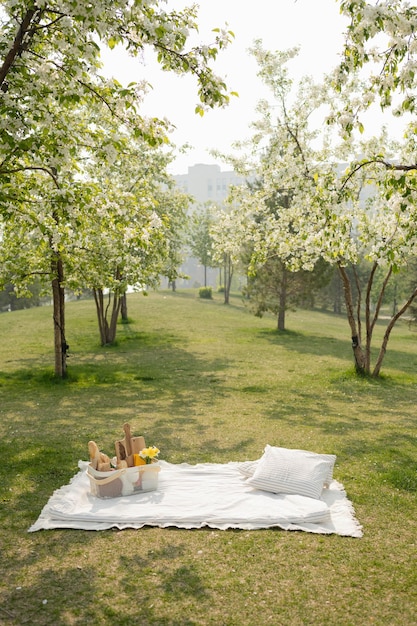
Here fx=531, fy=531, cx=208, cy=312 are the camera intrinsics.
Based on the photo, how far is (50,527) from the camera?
7.57m

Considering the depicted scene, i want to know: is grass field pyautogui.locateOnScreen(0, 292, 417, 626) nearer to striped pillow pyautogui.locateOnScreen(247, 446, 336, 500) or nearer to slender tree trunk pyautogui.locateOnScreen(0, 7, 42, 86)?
striped pillow pyautogui.locateOnScreen(247, 446, 336, 500)

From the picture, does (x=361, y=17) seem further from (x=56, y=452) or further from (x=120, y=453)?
(x=56, y=452)

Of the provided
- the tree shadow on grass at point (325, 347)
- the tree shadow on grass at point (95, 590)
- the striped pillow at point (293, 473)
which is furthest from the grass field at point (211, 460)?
the tree shadow on grass at point (325, 347)

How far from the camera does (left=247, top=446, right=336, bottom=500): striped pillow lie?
28.2 feet

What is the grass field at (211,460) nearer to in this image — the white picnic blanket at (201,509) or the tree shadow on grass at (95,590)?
the tree shadow on grass at (95,590)

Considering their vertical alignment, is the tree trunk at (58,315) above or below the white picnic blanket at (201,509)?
above

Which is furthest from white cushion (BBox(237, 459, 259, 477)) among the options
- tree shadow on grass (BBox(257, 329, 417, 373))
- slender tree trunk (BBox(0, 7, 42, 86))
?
tree shadow on grass (BBox(257, 329, 417, 373))

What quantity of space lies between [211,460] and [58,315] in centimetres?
1091

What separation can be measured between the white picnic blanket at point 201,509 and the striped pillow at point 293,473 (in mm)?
150

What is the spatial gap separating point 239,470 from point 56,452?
155 inches

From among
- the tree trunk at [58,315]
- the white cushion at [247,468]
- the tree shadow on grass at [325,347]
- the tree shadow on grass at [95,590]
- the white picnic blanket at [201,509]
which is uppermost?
the tree trunk at [58,315]

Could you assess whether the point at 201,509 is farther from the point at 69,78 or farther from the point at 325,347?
the point at 325,347

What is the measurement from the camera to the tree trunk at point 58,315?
19.1 m

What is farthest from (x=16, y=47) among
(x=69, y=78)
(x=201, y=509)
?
(x=201, y=509)
